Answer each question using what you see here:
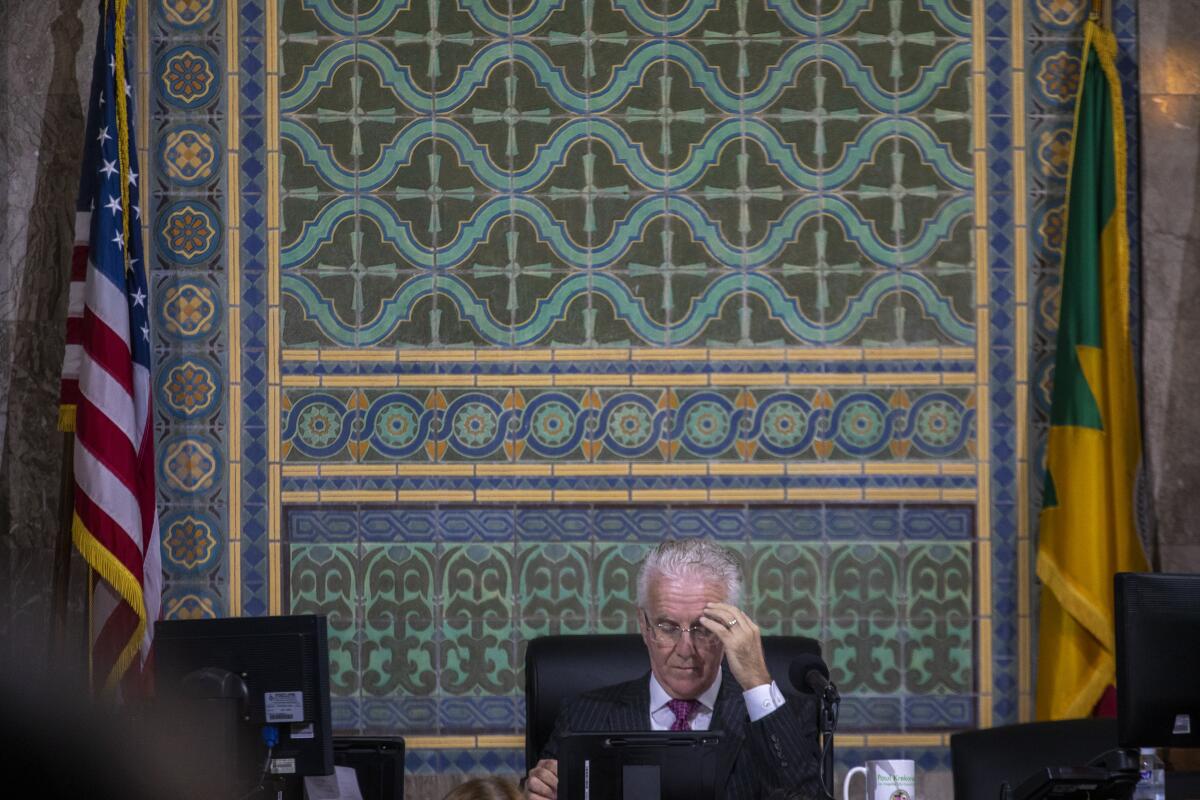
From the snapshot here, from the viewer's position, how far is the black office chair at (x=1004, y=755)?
3404 mm

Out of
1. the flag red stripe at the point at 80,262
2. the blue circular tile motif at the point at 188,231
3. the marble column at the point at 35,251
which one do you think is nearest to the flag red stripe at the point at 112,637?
the marble column at the point at 35,251

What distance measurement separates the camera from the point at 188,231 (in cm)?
494

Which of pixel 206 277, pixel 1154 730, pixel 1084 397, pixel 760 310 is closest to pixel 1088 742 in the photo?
pixel 1154 730

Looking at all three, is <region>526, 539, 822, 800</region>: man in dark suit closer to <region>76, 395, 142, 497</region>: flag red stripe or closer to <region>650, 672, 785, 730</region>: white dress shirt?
<region>650, 672, 785, 730</region>: white dress shirt

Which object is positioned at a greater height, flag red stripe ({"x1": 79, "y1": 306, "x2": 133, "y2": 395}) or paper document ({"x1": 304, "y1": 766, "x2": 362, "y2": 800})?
flag red stripe ({"x1": 79, "y1": 306, "x2": 133, "y2": 395})

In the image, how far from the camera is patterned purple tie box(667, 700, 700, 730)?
3.49 meters

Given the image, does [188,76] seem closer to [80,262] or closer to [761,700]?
[80,262]

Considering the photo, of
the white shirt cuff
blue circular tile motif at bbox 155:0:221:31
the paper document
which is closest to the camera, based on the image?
the white shirt cuff

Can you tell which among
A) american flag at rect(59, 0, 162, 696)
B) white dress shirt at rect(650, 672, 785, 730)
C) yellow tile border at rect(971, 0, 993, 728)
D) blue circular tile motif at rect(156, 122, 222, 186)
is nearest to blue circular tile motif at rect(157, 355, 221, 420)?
american flag at rect(59, 0, 162, 696)

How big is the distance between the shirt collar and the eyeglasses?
108mm

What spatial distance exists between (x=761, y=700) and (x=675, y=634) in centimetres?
40

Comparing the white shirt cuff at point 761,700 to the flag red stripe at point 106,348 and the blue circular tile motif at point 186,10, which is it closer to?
the flag red stripe at point 106,348

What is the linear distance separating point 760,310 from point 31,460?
2.62m

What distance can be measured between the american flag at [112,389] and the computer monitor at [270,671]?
1.40 metres
